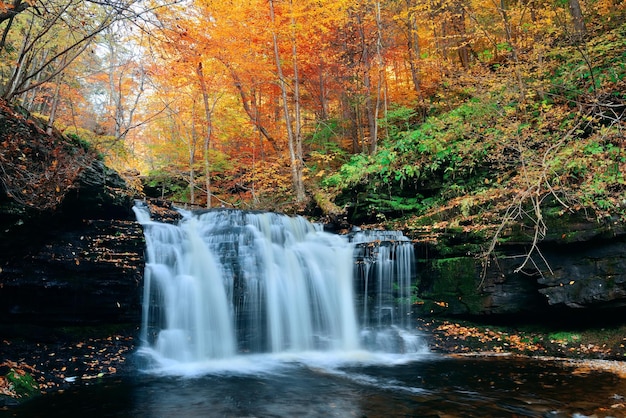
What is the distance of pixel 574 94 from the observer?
32.7 ft

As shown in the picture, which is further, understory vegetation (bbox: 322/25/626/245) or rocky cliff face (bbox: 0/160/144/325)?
understory vegetation (bbox: 322/25/626/245)

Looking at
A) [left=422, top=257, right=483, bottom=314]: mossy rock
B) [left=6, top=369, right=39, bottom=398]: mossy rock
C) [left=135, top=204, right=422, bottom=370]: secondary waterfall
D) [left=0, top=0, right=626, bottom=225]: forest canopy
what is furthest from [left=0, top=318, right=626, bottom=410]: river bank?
[left=0, top=0, right=626, bottom=225]: forest canopy

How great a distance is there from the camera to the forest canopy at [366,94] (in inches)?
306

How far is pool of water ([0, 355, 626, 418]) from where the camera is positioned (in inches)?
195

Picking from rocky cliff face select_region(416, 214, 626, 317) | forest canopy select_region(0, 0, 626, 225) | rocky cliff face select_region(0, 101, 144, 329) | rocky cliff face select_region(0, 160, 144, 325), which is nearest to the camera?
rocky cliff face select_region(0, 101, 144, 329)

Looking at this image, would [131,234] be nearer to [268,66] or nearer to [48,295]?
[48,295]

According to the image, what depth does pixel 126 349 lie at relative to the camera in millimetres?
7301

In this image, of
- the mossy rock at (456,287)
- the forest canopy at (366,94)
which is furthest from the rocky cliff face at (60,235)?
the mossy rock at (456,287)

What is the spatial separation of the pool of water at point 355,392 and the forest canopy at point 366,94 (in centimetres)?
281

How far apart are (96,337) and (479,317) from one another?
25.7 feet

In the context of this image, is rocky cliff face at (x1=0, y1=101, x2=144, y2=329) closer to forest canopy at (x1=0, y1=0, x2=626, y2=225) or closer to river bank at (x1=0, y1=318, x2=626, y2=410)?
river bank at (x1=0, y1=318, x2=626, y2=410)

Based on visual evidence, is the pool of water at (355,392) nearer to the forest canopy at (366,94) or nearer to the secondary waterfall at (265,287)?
the secondary waterfall at (265,287)

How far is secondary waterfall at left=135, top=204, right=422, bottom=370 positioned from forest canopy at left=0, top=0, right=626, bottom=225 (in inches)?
70.4

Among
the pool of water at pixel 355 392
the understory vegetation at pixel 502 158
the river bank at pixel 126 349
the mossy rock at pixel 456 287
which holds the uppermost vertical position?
the understory vegetation at pixel 502 158
